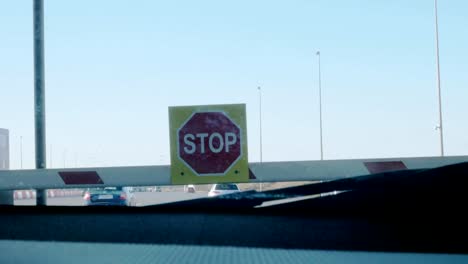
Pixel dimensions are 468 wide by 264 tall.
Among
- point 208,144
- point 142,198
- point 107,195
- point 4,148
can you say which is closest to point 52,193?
point 4,148

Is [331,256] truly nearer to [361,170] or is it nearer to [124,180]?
[361,170]

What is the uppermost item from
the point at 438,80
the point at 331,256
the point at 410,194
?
the point at 438,80

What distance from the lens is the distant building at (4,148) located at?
13.3 feet

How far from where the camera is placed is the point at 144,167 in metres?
3.72

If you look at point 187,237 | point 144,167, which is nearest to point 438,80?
point 144,167

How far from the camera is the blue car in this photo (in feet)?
12.2

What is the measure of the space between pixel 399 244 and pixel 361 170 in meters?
1.10

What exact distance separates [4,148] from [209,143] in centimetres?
172

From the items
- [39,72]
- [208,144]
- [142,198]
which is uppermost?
[39,72]

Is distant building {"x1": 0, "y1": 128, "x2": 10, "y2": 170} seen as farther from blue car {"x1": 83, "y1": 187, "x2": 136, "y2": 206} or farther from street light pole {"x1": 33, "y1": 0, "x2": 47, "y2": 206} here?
blue car {"x1": 83, "y1": 187, "x2": 136, "y2": 206}

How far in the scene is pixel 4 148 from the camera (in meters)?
4.28

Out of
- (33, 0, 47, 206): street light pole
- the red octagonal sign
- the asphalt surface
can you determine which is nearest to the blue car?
the asphalt surface

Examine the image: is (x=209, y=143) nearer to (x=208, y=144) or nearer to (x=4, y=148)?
(x=208, y=144)

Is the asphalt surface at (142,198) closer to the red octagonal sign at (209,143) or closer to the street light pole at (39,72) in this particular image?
the red octagonal sign at (209,143)
